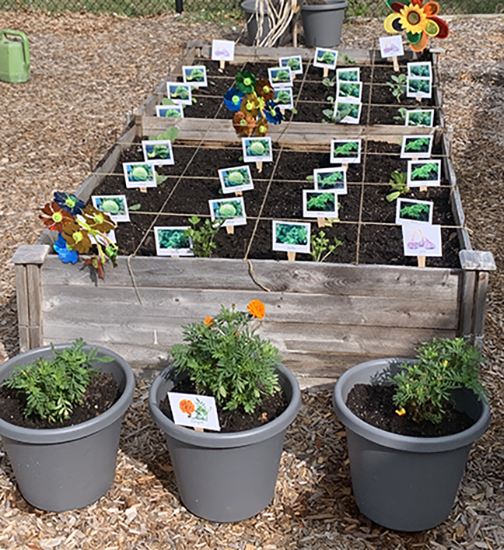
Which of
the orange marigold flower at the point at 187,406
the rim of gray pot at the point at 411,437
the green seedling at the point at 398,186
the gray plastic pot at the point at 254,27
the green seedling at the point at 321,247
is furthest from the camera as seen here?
the gray plastic pot at the point at 254,27

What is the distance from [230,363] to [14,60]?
5198 mm

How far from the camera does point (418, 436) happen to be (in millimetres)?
2264

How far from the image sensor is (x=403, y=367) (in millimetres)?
2396

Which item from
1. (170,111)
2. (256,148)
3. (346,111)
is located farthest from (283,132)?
(170,111)

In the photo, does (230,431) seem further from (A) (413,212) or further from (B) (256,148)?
(B) (256,148)

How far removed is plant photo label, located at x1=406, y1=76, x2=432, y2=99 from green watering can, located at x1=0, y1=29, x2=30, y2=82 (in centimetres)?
338

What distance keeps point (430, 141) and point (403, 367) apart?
6.72 feet

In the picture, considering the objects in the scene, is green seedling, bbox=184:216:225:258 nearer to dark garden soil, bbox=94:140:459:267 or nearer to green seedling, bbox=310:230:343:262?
dark garden soil, bbox=94:140:459:267

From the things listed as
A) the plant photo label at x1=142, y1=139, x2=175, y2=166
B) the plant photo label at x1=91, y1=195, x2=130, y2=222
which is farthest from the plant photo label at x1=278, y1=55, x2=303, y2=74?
the plant photo label at x1=91, y1=195, x2=130, y2=222

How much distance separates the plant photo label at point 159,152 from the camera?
3984 mm

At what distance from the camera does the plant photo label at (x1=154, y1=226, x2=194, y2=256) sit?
10.0 ft

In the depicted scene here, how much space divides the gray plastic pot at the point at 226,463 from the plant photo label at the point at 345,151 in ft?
6.41

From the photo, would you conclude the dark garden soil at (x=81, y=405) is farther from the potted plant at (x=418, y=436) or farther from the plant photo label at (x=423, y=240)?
the plant photo label at (x=423, y=240)

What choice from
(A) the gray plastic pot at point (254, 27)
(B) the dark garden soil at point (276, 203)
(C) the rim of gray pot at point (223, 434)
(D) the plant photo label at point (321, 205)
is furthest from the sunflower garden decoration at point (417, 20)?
(C) the rim of gray pot at point (223, 434)
